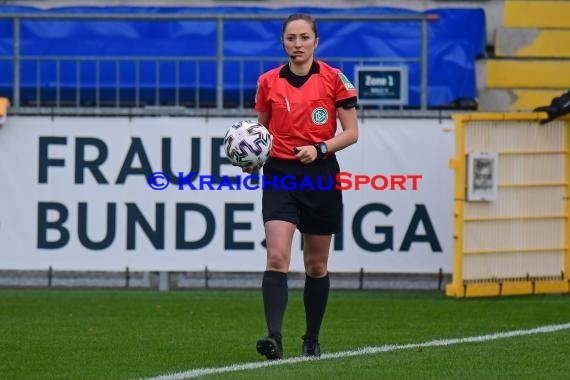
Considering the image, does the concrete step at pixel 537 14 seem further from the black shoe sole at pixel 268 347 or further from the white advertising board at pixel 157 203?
the black shoe sole at pixel 268 347

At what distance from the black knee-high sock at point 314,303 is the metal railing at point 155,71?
572 cm

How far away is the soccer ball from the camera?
8.68 m

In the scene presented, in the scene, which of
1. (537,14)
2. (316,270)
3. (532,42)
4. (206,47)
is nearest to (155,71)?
(206,47)

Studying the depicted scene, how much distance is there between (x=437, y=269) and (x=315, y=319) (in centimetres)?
544

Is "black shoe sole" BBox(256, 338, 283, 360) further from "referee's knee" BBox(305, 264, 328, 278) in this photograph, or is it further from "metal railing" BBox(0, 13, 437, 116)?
"metal railing" BBox(0, 13, 437, 116)

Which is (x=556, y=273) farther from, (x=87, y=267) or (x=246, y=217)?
(x=87, y=267)

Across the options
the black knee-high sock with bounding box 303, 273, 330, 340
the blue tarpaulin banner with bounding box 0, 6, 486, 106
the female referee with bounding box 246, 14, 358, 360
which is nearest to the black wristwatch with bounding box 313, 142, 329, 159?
the female referee with bounding box 246, 14, 358, 360

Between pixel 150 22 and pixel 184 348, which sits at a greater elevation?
pixel 150 22

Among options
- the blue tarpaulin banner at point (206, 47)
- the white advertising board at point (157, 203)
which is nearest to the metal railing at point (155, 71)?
the blue tarpaulin banner at point (206, 47)

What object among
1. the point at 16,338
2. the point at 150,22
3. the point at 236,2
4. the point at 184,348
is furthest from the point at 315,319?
the point at 236,2

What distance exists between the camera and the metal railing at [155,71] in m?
14.8

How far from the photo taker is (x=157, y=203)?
1427 centimetres

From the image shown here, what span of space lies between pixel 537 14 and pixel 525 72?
0.80m

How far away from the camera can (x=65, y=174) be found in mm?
14258
